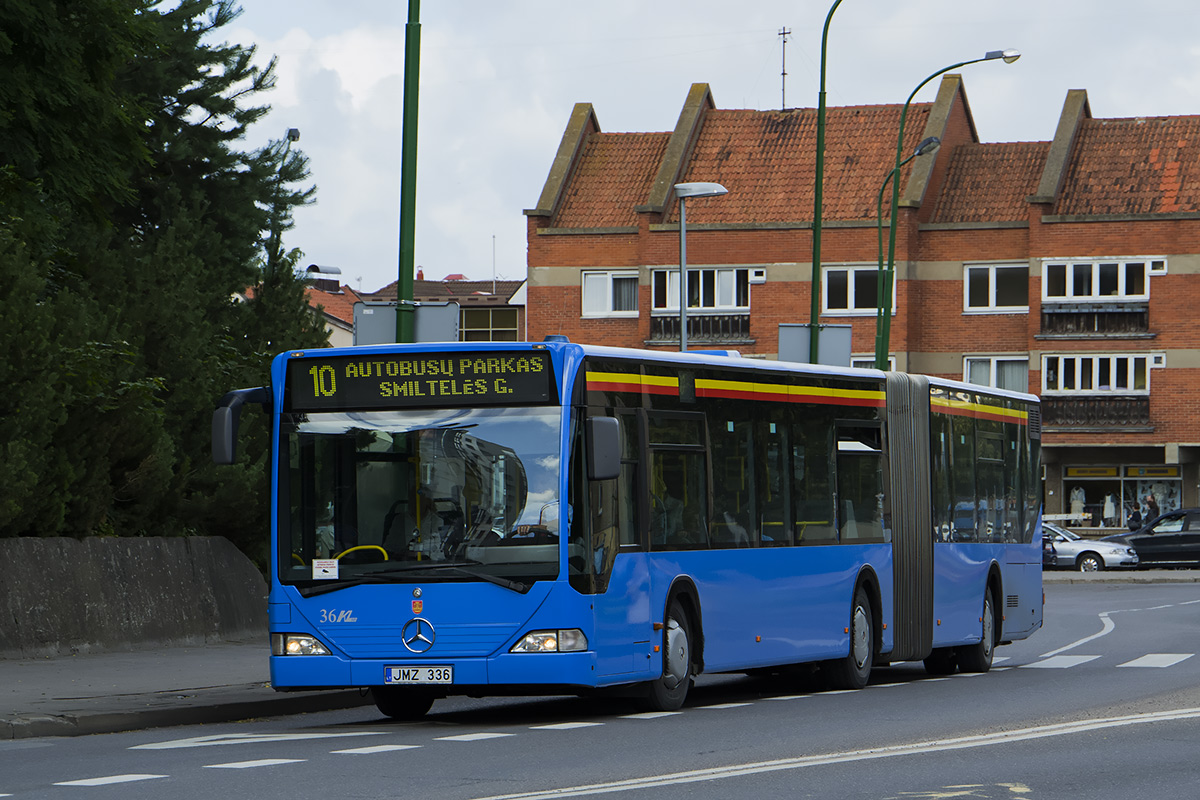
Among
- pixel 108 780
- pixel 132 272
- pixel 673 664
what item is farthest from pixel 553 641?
pixel 132 272

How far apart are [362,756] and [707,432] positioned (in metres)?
4.67

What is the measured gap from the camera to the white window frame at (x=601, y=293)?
63500 mm

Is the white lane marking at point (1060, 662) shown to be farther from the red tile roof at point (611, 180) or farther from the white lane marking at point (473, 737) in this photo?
the red tile roof at point (611, 180)

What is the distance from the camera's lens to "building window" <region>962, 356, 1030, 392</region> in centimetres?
6062

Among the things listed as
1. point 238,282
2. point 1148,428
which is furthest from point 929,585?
point 1148,428

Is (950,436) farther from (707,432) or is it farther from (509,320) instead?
(509,320)

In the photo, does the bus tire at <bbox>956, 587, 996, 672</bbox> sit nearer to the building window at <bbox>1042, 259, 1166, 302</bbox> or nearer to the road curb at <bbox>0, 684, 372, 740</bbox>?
the road curb at <bbox>0, 684, 372, 740</bbox>

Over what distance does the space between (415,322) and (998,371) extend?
45.3 meters

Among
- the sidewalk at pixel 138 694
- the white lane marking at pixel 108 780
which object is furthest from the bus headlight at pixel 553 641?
the white lane marking at pixel 108 780

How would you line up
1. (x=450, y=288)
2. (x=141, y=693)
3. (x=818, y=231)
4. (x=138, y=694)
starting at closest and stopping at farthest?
(x=138, y=694) → (x=141, y=693) → (x=818, y=231) → (x=450, y=288)

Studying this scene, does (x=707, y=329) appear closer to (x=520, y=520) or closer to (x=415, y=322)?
(x=415, y=322)

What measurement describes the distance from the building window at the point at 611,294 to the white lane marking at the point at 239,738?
5041 centimetres

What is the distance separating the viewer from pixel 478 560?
13.2m

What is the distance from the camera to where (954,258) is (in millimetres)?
60812
